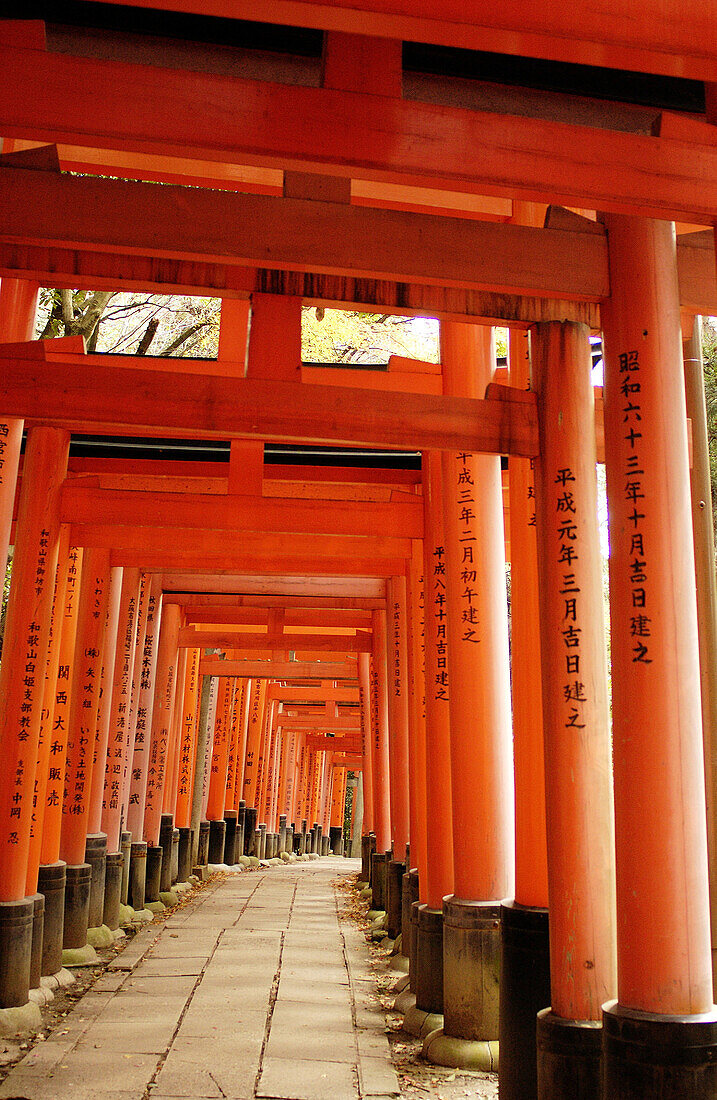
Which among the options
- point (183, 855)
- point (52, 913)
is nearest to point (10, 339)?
point (52, 913)

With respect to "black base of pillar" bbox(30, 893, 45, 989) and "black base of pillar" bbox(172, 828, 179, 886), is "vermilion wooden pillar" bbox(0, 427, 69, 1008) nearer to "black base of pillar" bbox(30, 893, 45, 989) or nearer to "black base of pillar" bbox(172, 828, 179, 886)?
"black base of pillar" bbox(30, 893, 45, 989)

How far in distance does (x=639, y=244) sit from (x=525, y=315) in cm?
71

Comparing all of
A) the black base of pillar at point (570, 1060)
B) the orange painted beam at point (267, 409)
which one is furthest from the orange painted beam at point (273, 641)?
the black base of pillar at point (570, 1060)

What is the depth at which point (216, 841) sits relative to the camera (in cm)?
1983

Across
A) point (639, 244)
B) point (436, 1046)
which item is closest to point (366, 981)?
point (436, 1046)

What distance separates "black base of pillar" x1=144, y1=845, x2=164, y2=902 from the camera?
43.3 feet

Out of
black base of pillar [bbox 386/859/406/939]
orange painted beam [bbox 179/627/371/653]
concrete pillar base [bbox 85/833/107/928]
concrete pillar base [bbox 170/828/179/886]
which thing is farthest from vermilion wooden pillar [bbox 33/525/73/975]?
concrete pillar base [bbox 170/828/179/886]

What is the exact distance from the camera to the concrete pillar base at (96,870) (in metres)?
9.83

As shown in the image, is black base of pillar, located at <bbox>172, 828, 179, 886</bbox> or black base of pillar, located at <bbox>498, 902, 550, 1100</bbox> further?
black base of pillar, located at <bbox>172, 828, 179, 886</bbox>

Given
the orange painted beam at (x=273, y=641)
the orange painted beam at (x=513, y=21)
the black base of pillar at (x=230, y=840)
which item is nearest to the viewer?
the orange painted beam at (x=513, y=21)

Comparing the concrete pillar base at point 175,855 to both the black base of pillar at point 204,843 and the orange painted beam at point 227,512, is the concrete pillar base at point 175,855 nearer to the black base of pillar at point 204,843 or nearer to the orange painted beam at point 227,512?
the black base of pillar at point 204,843

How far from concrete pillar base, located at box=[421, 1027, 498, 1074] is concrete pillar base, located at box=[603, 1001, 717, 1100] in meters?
2.21

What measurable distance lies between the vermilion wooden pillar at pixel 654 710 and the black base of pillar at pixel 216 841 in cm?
1690

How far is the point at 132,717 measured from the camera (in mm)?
12289
